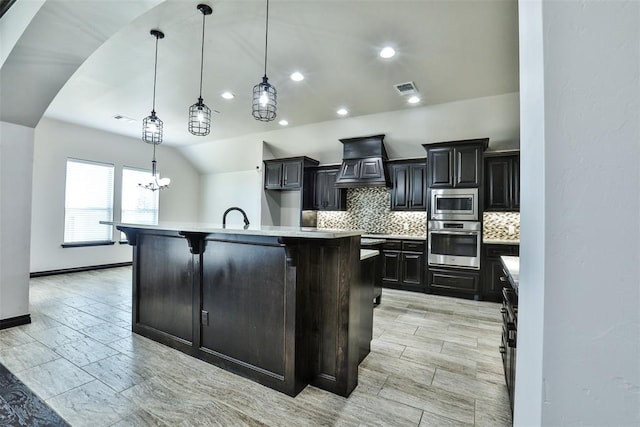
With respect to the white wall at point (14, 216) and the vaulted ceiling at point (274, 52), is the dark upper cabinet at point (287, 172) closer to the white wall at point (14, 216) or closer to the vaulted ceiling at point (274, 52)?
the vaulted ceiling at point (274, 52)

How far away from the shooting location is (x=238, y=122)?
5785mm


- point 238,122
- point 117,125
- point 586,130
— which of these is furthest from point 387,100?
point 117,125

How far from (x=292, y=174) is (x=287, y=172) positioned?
0.14 meters

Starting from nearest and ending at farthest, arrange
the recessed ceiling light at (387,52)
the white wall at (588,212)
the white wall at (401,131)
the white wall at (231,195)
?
the white wall at (588,212) < the recessed ceiling light at (387,52) < the white wall at (401,131) < the white wall at (231,195)

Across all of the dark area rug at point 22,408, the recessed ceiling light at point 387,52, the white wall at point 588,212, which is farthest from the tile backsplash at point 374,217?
the white wall at point 588,212

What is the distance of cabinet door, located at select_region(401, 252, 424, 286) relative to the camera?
16.6 feet

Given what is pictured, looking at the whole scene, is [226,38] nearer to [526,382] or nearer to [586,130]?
[586,130]

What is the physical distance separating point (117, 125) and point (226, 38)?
4.43 meters

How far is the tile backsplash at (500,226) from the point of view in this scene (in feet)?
16.1

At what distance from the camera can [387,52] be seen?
315 cm

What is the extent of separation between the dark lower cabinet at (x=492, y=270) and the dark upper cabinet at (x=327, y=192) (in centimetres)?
283

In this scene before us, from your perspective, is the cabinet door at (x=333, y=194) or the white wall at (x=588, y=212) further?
the cabinet door at (x=333, y=194)

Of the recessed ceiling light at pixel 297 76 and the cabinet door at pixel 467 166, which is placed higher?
the recessed ceiling light at pixel 297 76

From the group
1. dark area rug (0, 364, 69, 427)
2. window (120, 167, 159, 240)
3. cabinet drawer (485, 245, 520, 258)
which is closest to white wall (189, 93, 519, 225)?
window (120, 167, 159, 240)
